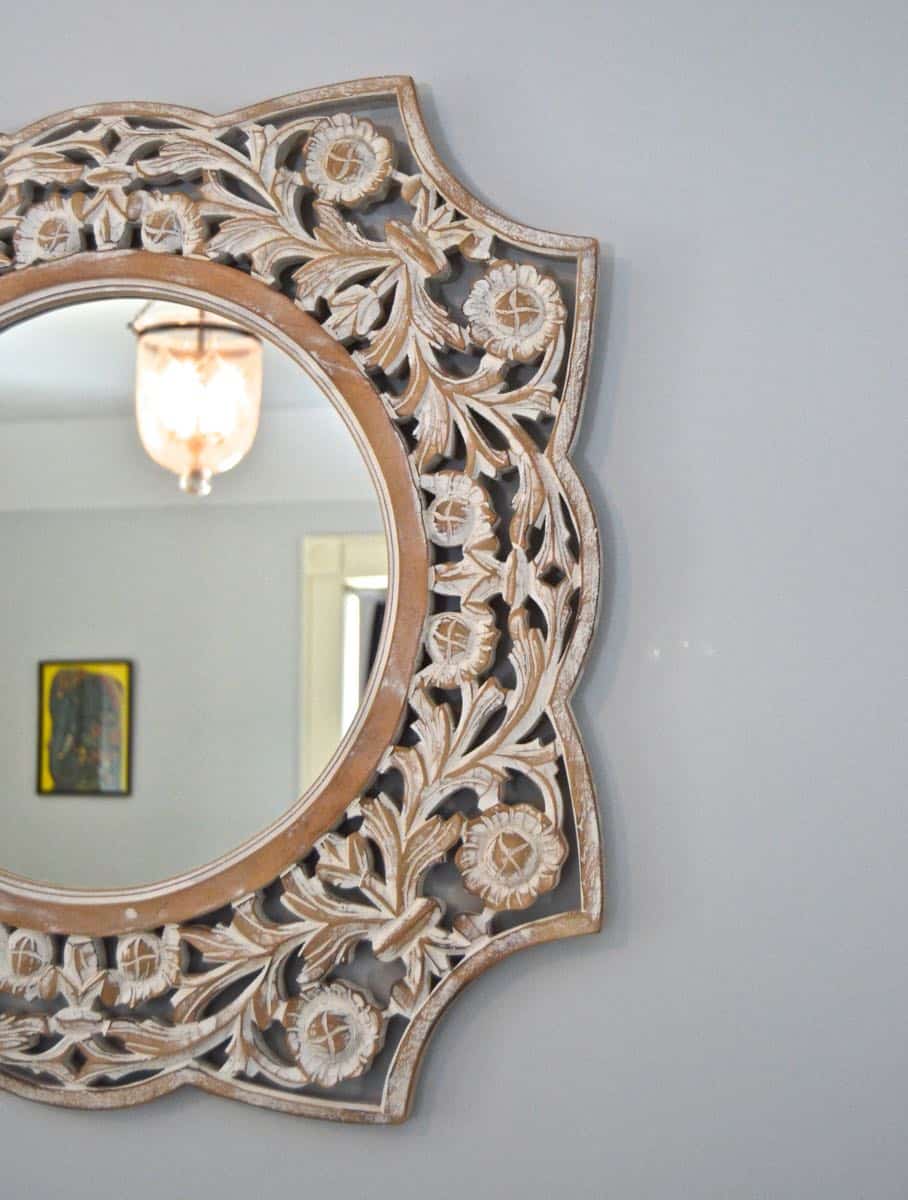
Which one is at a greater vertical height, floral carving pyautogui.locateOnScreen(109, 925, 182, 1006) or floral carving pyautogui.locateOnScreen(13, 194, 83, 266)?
floral carving pyautogui.locateOnScreen(13, 194, 83, 266)

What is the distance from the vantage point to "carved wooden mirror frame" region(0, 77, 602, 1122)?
3.97 feet

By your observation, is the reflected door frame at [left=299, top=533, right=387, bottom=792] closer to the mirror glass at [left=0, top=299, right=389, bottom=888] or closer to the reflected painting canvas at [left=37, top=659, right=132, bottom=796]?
the mirror glass at [left=0, top=299, right=389, bottom=888]

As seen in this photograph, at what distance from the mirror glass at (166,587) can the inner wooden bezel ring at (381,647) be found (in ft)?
0.06

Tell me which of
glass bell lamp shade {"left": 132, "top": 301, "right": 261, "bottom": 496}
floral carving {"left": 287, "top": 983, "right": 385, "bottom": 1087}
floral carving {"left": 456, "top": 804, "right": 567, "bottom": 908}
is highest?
glass bell lamp shade {"left": 132, "top": 301, "right": 261, "bottom": 496}

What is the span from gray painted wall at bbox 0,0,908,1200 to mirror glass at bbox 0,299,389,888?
0.81ft

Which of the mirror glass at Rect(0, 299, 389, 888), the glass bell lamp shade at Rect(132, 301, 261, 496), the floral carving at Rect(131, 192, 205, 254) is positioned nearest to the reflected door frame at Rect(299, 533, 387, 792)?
the mirror glass at Rect(0, 299, 389, 888)

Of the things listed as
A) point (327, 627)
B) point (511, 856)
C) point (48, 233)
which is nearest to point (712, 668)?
point (511, 856)

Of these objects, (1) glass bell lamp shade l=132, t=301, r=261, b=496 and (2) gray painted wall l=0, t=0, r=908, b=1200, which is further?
(1) glass bell lamp shade l=132, t=301, r=261, b=496

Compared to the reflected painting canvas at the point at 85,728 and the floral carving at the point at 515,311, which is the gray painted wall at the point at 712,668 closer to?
the floral carving at the point at 515,311

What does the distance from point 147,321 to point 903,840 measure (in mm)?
866

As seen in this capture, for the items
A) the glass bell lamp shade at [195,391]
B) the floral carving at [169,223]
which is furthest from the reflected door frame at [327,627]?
the floral carving at [169,223]

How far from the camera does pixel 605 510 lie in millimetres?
1248

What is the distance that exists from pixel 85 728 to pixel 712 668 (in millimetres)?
606

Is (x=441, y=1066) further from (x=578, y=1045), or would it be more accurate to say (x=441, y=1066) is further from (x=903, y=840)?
(x=903, y=840)
